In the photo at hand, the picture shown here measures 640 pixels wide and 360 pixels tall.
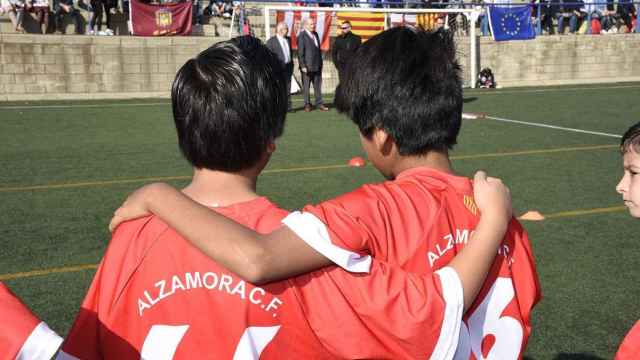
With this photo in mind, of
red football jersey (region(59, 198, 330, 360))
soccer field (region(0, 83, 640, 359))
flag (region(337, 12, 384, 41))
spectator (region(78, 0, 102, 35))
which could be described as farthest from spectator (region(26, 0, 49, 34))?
red football jersey (region(59, 198, 330, 360))

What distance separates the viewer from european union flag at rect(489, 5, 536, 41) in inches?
941

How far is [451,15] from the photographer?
23.3 meters

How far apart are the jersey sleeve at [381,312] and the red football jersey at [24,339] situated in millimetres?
474

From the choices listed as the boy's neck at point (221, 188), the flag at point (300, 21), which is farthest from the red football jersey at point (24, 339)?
the flag at point (300, 21)

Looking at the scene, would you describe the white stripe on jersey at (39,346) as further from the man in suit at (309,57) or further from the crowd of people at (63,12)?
the crowd of people at (63,12)

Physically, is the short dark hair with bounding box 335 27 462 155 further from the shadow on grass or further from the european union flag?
the european union flag

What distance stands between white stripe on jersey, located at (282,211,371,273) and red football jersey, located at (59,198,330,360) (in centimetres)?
9

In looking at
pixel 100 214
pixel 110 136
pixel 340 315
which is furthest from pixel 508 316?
pixel 110 136

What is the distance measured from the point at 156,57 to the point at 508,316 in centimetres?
1894

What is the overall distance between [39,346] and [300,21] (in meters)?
19.8

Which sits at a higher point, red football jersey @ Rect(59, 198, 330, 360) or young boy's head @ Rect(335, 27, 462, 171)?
young boy's head @ Rect(335, 27, 462, 171)

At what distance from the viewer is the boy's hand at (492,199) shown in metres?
1.71

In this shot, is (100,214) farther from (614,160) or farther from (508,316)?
(614,160)

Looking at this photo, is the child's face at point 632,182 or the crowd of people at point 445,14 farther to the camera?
the crowd of people at point 445,14
